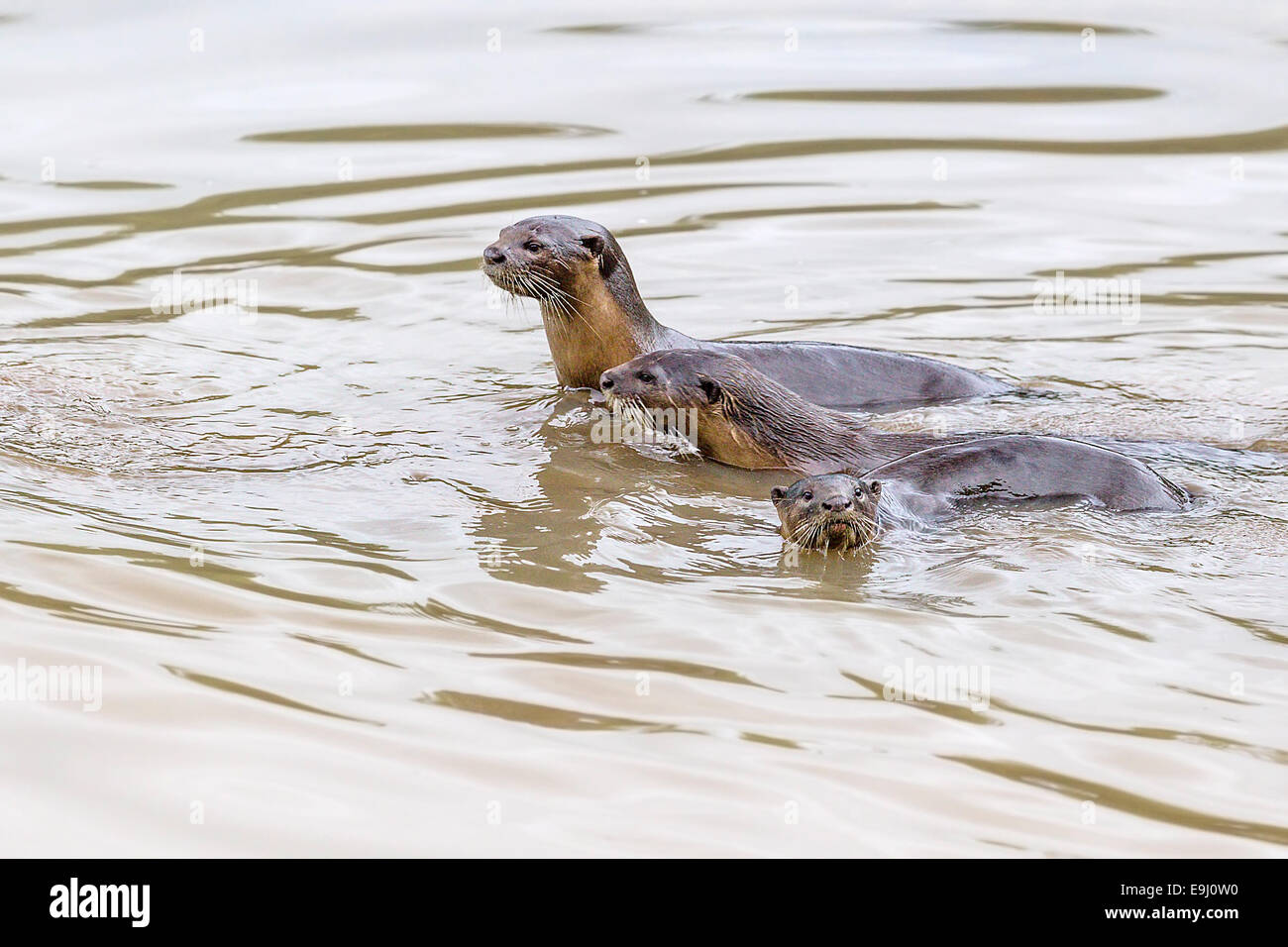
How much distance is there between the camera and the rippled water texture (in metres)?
4.09

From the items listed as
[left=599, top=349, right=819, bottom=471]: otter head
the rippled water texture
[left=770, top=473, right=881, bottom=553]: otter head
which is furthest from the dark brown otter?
[left=770, top=473, right=881, bottom=553]: otter head

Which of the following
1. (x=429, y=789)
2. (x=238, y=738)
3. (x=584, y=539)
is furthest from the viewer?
(x=584, y=539)

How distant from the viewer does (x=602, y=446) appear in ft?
23.2

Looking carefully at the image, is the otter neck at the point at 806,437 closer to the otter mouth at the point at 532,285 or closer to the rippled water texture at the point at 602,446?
the rippled water texture at the point at 602,446

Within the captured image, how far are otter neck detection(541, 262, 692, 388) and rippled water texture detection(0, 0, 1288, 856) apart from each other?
0.20 meters

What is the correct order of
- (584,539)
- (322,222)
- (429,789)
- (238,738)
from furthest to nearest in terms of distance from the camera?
(322,222) → (584,539) → (238,738) → (429,789)

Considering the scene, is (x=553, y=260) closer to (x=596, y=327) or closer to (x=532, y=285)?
(x=532, y=285)

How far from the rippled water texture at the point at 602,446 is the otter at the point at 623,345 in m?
0.25

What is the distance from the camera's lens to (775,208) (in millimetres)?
10945

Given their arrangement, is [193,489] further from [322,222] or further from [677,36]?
[677,36]

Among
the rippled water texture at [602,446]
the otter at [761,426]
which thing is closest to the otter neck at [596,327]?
the rippled water texture at [602,446]
